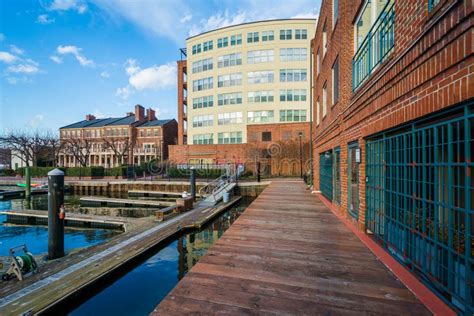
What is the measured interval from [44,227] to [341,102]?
17.2m

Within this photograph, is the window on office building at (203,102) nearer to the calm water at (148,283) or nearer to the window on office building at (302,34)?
the window on office building at (302,34)

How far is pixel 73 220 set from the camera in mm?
12812

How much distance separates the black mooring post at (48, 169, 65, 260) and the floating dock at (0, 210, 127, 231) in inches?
165

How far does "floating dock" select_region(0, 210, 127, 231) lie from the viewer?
12.0 metres

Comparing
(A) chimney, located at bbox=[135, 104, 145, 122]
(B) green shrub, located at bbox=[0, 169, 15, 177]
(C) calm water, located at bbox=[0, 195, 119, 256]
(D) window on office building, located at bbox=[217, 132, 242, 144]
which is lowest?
(C) calm water, located at bbox=[0, 195, 119, 256]

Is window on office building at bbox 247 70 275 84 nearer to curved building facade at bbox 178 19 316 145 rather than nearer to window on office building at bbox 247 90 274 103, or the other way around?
curved building facade at bbox 178 19 316 145

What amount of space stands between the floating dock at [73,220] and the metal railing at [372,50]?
1210 centimetres

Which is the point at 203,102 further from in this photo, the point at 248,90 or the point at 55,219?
the point at 55,219

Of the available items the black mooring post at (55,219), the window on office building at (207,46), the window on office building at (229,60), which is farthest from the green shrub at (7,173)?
the black mooring post at (55,219)

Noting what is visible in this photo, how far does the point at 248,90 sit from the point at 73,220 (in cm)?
3030

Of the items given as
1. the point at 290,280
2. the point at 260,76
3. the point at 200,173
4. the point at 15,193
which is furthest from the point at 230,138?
the point at 290,280

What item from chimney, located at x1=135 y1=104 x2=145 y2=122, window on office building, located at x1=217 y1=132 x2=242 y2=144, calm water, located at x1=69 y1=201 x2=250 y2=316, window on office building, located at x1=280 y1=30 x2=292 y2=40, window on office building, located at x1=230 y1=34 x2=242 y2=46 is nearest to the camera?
calm water, located at x1=69 y1=201 x2=250 y2=316

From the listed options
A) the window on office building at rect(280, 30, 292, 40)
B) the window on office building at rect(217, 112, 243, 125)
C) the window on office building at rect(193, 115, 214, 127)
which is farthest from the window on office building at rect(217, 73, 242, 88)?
the window on office building at rect(280, 30, 292, 40)

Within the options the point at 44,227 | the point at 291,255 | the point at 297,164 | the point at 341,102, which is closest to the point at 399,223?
the point at 291,255
